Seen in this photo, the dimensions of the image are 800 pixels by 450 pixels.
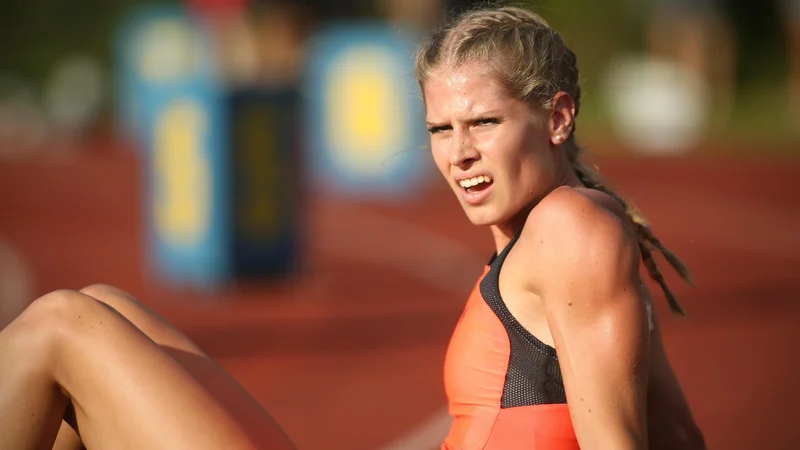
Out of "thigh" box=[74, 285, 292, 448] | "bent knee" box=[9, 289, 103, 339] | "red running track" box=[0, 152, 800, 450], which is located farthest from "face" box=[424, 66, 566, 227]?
"red running track" box=[0, 152, 800, 450]

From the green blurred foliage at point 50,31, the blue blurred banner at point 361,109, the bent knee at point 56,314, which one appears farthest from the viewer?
the green blurred foliage at point 50,31

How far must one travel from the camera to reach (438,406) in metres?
5.72

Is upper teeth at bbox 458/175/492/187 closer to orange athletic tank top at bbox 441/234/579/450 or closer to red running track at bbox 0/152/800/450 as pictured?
orange athletic tank top at bbox 441/234/579/450

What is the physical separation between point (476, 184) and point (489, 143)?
13 cm

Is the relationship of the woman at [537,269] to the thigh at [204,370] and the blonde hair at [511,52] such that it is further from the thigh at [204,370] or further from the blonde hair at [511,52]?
the thigh at [204,370]

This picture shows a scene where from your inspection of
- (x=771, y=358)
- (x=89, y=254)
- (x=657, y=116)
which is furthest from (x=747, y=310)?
(x=657, y=116)

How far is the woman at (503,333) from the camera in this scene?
6.95ft

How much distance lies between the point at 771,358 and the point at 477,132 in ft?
15.8

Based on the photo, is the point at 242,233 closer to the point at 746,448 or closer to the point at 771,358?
the point at 771,358

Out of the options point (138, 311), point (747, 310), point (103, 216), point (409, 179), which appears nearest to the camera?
point (138, 311)

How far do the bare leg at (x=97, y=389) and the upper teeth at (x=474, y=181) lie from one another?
810 mm

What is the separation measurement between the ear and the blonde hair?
2 centimetres

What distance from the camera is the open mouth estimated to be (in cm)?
250

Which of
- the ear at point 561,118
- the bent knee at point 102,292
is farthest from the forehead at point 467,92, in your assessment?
the bent knee at point 102,292
